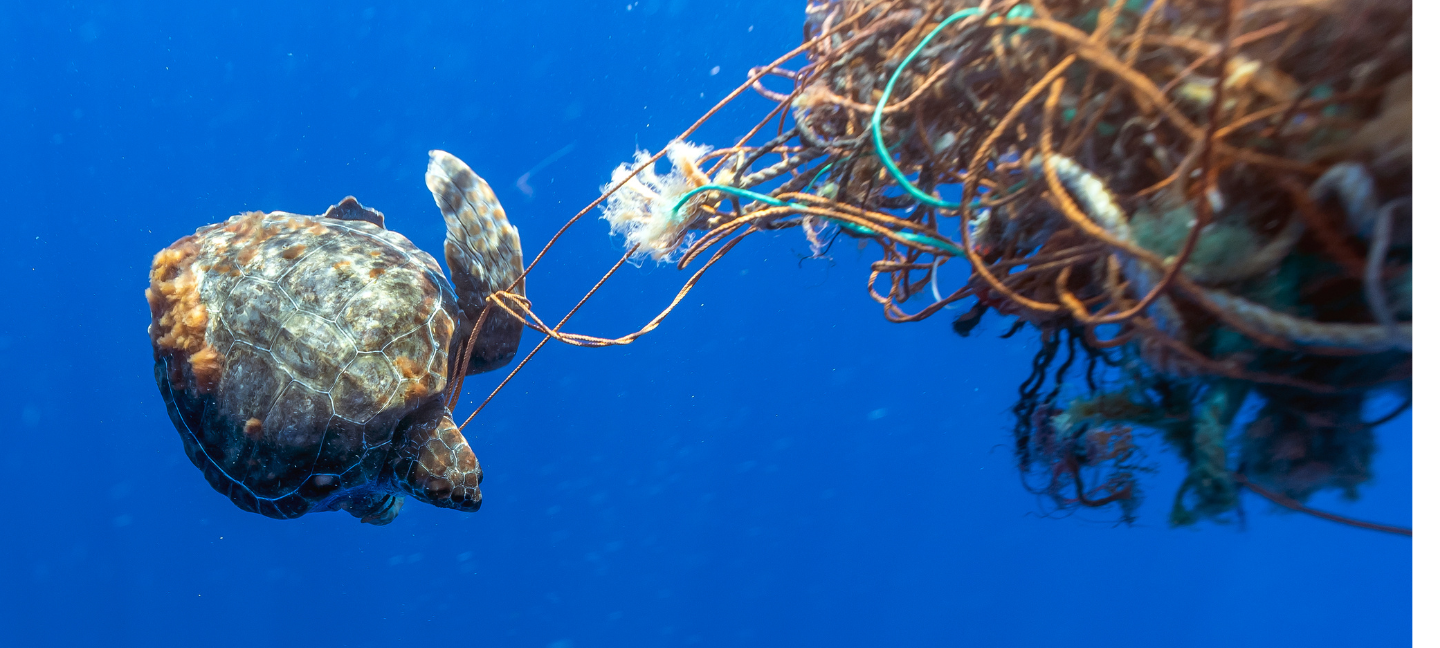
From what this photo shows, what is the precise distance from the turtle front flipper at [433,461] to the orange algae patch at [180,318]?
666mm

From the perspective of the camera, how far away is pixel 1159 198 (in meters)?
0.87

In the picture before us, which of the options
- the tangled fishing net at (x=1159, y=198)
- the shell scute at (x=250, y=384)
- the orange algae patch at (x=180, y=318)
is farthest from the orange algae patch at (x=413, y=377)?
the tangled fishing net at (x=1159, y=198)

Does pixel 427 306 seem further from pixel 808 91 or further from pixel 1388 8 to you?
pixel 1388 8

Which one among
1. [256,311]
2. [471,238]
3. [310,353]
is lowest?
[310,353]

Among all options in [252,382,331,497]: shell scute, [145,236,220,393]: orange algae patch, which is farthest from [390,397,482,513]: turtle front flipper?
[145,236,220,393]: orange algae patch

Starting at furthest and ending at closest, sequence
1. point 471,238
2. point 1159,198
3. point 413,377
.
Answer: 1. point 471,238
2. point 413,377
3. point 1159,198

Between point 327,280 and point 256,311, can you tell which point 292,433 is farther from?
point 327,280

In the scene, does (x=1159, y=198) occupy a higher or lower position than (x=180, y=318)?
lower

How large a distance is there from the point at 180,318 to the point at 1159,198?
2913 millimetres

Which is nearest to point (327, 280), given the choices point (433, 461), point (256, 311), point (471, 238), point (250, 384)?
point (256, 311)

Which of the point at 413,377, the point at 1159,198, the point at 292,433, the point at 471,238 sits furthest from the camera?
the point at 471,238

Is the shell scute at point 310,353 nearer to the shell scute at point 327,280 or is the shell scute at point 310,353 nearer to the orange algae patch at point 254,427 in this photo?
the shell scute at point 327,280

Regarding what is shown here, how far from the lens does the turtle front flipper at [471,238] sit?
242 centimetres

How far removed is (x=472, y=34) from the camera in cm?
660
